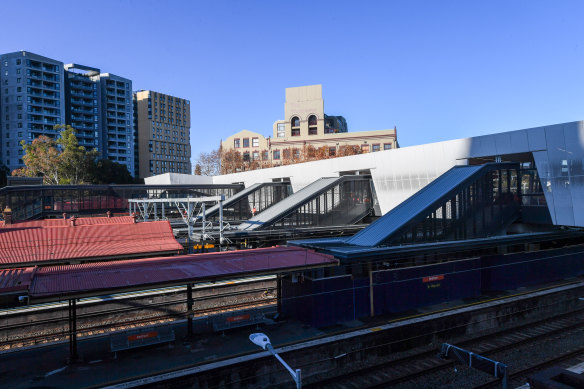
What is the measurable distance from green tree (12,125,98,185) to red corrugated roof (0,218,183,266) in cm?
4397

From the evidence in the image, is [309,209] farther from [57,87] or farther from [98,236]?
[57,87]

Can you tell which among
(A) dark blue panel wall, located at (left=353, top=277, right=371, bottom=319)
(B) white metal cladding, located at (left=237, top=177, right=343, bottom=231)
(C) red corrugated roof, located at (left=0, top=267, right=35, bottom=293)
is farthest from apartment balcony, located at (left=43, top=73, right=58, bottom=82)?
(A) dark blue panel wall, located at (left=353, top=277, right=371, bottom=319)

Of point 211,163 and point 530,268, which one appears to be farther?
point 211,163

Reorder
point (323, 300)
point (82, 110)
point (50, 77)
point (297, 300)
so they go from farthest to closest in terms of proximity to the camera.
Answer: point (82, 110), point (50, 77), point (297, 300), point (323, 300)

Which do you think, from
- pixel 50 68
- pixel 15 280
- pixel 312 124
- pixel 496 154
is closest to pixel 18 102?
pixel 50 68

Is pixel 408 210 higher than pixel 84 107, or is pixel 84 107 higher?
pixel 84 107

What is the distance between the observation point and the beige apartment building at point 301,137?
288ft

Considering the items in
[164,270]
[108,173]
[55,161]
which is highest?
[108,173]

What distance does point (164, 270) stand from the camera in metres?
11.4

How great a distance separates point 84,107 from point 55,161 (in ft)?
179

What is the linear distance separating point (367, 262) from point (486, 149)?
1238 cm

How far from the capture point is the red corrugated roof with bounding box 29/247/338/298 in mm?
9682

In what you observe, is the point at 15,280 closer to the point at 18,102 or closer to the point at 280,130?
the point at 280,130

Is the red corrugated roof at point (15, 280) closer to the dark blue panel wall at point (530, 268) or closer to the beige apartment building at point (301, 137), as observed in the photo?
the dark blue panel wall at point (530, 268)
